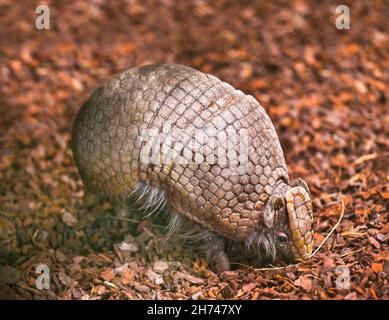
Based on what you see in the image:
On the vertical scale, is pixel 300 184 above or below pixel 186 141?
below

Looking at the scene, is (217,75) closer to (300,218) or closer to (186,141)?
(186,141)

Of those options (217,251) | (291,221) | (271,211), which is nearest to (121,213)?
(217,251)

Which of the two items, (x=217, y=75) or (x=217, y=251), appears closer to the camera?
(x=217, y=251)

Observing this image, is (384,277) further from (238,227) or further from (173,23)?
(173,23)

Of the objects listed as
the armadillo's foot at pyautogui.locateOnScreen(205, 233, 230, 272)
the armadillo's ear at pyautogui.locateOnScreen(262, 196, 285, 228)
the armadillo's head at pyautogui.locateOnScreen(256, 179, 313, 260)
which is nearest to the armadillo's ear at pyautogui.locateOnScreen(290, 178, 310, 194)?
the armadillo's head at pyautogui.locateOnScreen(256, 179, 313, 260)
